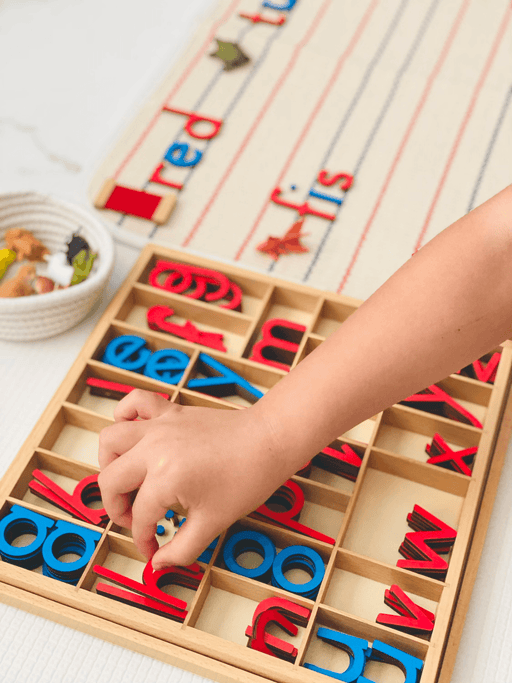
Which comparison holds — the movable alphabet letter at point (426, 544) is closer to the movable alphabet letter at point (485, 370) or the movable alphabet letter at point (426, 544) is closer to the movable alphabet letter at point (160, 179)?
the movable alphabet letter at point (485, 370)

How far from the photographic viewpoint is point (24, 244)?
2.90ft

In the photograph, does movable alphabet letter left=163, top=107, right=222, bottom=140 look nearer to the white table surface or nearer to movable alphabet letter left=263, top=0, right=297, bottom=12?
the white table surface

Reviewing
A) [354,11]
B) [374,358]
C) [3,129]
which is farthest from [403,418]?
[354,11]

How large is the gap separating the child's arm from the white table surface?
0.49 ft

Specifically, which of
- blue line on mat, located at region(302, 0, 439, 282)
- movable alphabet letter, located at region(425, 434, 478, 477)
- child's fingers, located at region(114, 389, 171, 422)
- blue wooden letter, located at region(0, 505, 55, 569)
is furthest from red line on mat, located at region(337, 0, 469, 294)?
blue wooden letter, located at region(0, 505, 55, 569)

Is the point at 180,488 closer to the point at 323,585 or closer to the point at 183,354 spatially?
the point at 323,585

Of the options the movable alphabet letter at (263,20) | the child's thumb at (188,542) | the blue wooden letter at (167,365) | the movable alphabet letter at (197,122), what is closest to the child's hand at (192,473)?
the child's thumb at (188,542)

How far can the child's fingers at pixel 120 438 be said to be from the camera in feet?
2.03

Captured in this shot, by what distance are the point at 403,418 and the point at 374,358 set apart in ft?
0.76

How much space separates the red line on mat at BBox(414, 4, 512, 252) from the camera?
1.02 metres

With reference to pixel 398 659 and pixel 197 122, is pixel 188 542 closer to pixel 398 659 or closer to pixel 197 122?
pixel 398 659

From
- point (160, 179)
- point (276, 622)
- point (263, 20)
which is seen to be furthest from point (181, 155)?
point (276, 622)

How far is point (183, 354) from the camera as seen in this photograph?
0.84 m

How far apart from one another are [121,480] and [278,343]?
315mm
